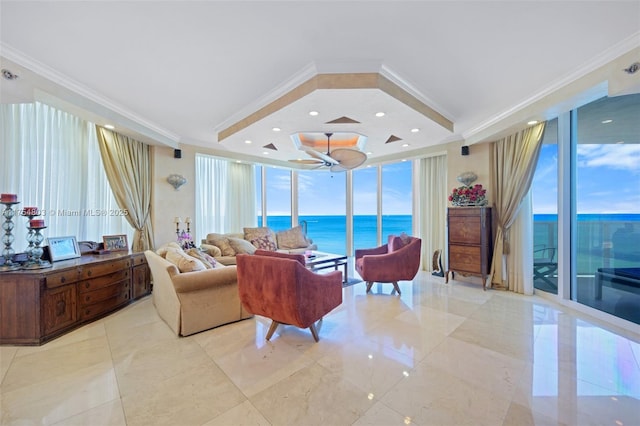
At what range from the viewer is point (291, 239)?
6.38 metres

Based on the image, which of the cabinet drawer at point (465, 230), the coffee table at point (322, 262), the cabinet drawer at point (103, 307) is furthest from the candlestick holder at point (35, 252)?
the cabinet drawer at point (465, 230)

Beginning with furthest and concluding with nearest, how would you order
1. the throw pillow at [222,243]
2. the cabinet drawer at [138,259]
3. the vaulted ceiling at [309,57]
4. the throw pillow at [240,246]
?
the throw pillow at [240,246] → the throw pillow at [222,243] → the cabinet drawer at [138,259] → the vaulted ceiling at [309,57]

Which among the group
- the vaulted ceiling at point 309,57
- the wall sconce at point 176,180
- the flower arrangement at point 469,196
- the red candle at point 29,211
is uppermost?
the vaulted ceiling at point 309,57

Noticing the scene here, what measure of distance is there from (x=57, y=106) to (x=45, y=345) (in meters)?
2.62

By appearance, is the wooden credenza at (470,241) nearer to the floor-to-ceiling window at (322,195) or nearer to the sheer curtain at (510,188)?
the sheer curtain at (510,188)

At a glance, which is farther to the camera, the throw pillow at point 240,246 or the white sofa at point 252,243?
the throw pillow at point 240,246

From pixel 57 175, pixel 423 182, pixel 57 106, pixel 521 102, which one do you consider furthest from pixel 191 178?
pixel 521 102

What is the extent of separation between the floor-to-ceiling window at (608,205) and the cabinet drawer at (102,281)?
640 centimetres

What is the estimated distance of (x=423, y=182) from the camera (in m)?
5.80

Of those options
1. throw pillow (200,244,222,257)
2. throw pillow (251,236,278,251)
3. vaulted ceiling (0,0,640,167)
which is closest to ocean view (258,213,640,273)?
vaulted ceiling (0,0,640,167)

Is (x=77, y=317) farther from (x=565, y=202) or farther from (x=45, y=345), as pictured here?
(x=565, y=202)

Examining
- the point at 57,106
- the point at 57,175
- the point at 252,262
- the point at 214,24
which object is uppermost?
the point at 214,24

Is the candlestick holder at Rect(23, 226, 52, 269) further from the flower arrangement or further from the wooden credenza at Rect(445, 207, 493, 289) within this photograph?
the flower arrangement

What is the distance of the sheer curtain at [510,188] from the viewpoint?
3939 millimetres
